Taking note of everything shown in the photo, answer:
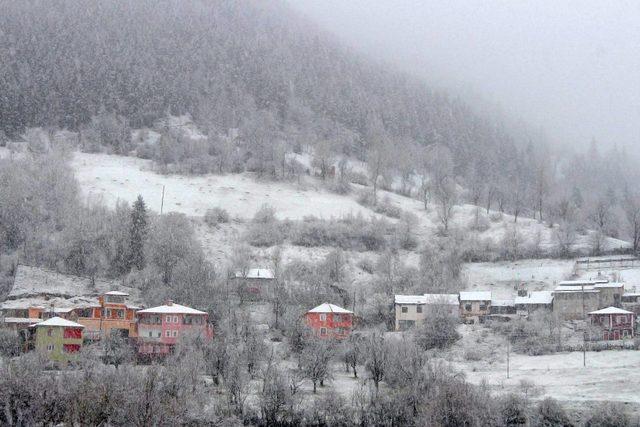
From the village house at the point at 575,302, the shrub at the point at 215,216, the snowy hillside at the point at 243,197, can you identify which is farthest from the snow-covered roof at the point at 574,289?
the shrub at the point at 215,216

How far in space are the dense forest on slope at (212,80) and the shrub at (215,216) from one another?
119ft

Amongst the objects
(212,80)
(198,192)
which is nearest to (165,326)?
(198,192)

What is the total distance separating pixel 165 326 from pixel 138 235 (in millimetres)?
16629

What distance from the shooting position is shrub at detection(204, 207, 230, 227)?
89.0 m

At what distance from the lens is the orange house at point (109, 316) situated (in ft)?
202

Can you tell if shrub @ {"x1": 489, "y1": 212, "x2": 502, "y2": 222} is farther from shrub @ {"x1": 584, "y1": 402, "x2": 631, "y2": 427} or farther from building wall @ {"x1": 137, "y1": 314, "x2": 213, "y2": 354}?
shrub @ {"x1": 584, "y1": 402, "x2": 631, "y2": 427}

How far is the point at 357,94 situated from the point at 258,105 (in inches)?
827

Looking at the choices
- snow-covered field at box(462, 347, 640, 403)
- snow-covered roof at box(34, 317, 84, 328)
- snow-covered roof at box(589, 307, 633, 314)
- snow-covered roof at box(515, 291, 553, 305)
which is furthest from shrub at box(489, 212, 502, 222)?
snow-covered roof at box(34, 317, 84, 328)

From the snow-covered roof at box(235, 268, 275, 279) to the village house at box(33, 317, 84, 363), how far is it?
61.6ft

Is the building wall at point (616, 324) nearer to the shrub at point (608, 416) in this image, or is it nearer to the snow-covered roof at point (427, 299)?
the snow-covered roof at point (427, 299)

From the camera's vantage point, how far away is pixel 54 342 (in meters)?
56.7

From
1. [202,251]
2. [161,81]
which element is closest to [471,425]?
[202,251]

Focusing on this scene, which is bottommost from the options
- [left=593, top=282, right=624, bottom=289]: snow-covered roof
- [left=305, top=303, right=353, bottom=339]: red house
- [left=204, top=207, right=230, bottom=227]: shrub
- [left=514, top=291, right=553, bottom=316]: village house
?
[left=305, top=303, right=353, bottom=339]: red house

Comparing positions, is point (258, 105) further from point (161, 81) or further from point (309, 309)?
point (309, 309)
